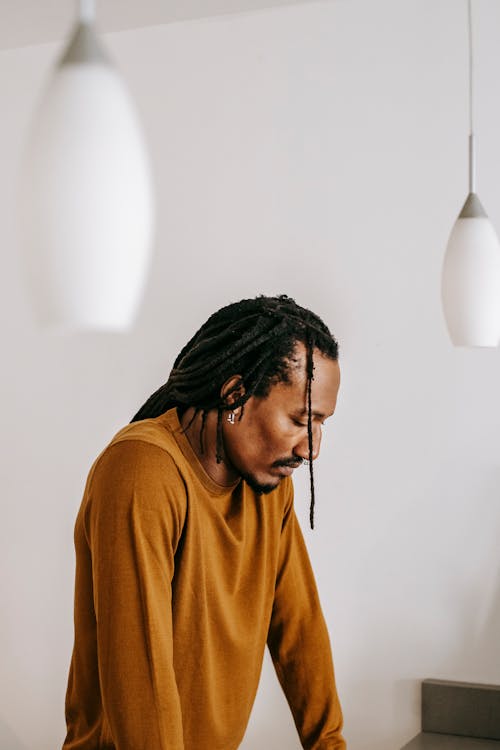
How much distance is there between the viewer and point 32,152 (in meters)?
0.64

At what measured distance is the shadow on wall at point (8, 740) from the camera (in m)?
2.46

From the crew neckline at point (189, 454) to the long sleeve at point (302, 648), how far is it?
21 cm

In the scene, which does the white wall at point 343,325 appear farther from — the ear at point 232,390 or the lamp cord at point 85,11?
the lamp cord at point 85,11

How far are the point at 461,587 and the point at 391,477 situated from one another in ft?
0.89

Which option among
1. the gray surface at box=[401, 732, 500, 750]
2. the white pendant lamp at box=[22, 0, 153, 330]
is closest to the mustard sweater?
the gray surface at box=[401, 732, 500, 750]

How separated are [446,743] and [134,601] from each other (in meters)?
0.99

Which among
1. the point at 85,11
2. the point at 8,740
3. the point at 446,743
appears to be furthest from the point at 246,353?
the point at 8,740

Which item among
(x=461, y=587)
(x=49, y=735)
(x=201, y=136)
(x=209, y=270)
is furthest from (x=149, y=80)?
(x=49, y=735)

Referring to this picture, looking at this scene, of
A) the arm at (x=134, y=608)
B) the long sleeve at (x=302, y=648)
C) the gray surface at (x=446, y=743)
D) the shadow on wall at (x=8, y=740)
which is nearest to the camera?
the arm at (x=134, y=608)

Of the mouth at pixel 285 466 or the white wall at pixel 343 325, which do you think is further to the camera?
the white wall at pixel 343 325

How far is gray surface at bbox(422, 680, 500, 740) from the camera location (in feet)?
6.64

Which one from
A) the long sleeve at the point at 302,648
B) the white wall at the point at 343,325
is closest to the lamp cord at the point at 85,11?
the long sleeve at the point at 302,648

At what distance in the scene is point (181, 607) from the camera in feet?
4.61

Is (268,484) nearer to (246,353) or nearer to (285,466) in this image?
(285,466)
